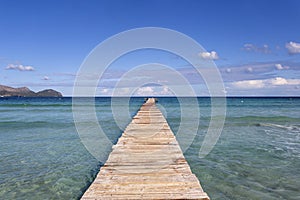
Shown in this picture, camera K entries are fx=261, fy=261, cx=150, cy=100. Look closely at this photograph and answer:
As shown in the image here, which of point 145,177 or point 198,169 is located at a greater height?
point 145,177

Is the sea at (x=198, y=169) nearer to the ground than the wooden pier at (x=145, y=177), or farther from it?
nearer to the ground

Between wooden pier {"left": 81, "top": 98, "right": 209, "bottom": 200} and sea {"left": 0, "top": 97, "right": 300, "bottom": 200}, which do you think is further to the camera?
sea {"left": 0, "top": 97, "right": 300, "bottom": 200}

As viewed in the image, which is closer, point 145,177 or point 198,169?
point 145,177

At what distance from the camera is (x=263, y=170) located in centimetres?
746

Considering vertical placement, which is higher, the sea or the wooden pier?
the wooden pier

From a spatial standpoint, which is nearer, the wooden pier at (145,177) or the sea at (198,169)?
the wooden pier at (145,177)

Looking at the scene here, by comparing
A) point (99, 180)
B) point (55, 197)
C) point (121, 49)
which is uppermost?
point (121, 49)

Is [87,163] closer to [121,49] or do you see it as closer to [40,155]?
[40,155]

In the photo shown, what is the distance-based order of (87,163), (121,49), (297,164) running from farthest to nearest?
(121,49)
(87,163)
(297,164)

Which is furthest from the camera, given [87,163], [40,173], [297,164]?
[87,163]

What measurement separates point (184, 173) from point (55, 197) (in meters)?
2.95

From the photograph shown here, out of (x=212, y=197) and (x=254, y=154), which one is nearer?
(x=212, y=197)

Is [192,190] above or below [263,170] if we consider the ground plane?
above

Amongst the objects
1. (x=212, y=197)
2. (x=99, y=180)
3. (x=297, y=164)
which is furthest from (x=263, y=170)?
(x=99, y=180)
